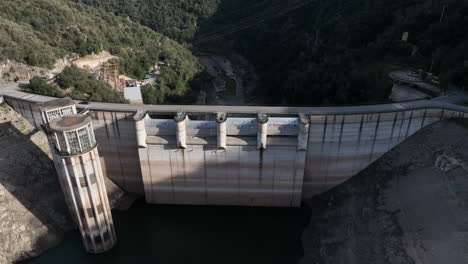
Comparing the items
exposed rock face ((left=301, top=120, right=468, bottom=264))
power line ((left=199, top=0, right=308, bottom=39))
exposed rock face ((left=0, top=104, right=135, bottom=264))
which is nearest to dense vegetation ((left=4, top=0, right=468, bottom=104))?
power line ((left=199, top=0, right=308, bottom=39))

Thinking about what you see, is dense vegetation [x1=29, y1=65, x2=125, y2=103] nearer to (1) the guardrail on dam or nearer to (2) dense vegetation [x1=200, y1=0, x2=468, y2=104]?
(1) the guardrail on dam

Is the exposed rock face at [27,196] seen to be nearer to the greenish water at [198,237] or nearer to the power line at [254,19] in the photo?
the greenish water at [198,237]

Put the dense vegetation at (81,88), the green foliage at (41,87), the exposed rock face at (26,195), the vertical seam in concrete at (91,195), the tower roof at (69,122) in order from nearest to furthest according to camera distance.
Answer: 1. the tower roof at (69,122)
2. the vertical seam in concrete at (91,195)
3. the exposed rock face at (26,195)
4. the green foliage at (41,87)
5. the dense vegetation at (81,88)

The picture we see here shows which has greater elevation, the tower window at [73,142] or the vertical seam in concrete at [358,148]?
the tower window at [73,142]

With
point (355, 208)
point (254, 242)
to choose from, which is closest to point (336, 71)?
point (355, 208)

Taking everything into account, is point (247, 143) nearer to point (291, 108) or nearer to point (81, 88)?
point (291, 108)

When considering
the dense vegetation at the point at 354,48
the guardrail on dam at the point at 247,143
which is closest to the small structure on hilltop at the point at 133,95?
the guardrail on dam at the point at 247,143

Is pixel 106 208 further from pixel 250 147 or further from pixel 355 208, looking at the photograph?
pixel 355 208
